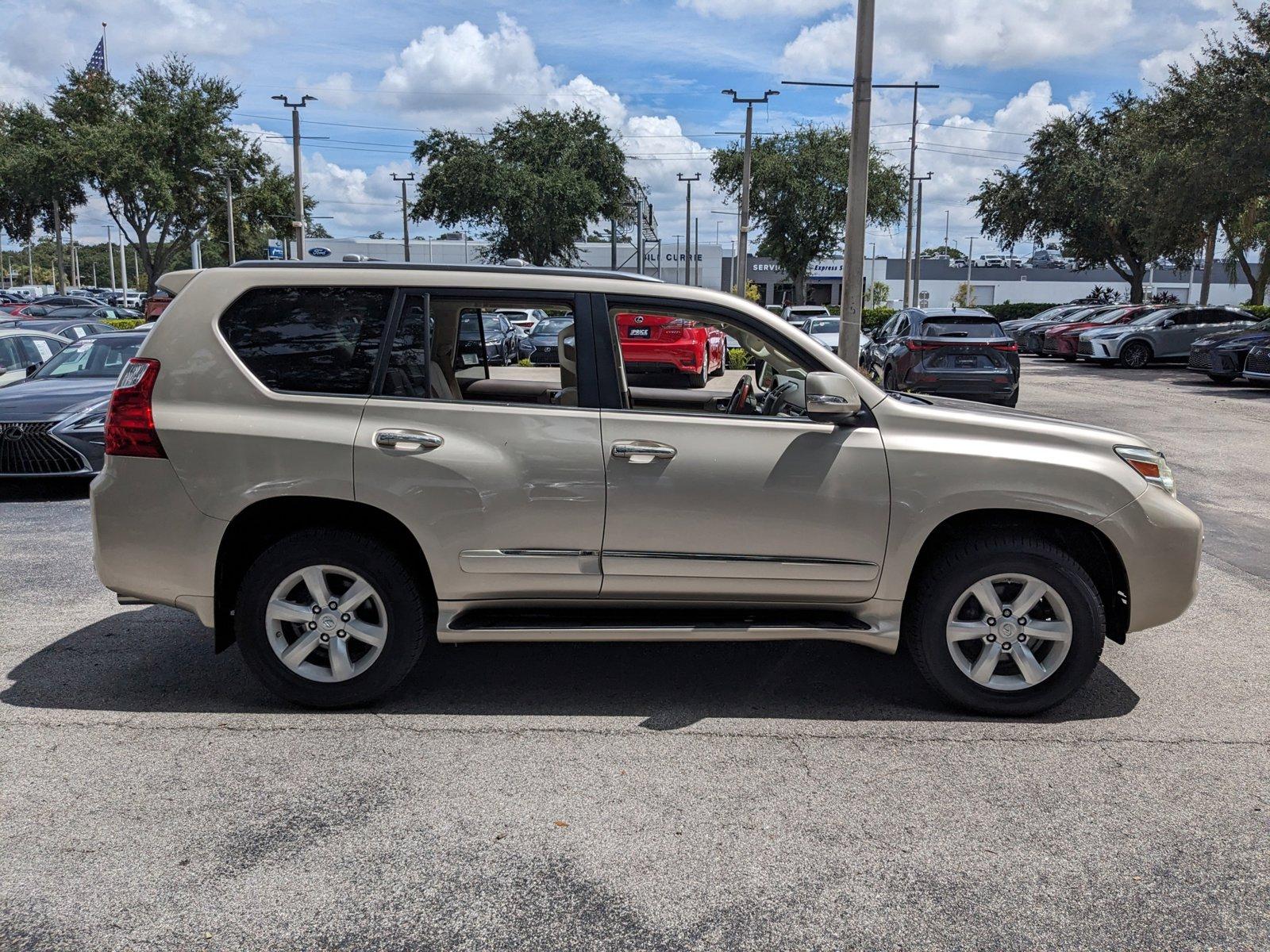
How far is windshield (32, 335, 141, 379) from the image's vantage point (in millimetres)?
10889

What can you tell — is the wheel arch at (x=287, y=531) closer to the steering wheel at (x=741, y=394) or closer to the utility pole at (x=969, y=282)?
the steering wheel at (x=741, y=394)

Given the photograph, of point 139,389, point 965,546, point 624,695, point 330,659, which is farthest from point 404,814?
point 965,546

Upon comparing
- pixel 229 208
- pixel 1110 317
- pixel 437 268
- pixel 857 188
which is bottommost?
pixel 437 268

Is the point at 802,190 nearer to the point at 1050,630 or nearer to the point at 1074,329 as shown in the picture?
the point at 1074,329

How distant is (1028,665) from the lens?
4.48 m

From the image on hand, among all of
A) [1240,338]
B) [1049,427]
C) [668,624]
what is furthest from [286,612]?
[1240,338]

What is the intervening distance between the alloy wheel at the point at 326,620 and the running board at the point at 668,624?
29 centimetres

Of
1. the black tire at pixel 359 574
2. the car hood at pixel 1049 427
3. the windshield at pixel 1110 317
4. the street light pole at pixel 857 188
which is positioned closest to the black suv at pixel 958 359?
the street light pole at pixel 857 188

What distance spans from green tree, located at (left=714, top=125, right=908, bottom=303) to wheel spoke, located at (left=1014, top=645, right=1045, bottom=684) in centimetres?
5321

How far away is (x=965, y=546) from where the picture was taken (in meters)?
4.46

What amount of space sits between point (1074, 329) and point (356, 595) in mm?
31849

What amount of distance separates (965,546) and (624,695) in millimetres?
1615

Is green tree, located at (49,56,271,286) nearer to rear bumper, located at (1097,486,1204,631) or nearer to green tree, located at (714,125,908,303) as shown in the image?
green tree, located at (714,125,908,303)

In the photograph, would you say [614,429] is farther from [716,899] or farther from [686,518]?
[716,899]
